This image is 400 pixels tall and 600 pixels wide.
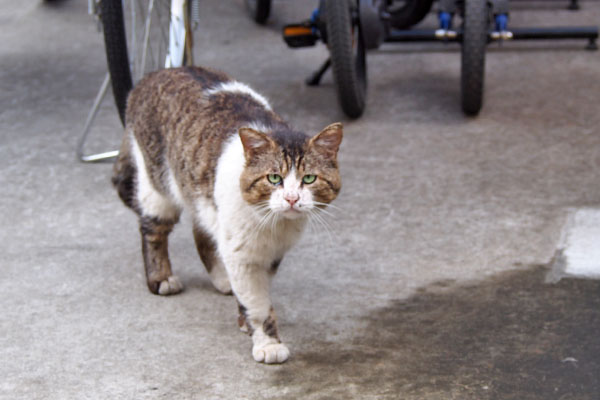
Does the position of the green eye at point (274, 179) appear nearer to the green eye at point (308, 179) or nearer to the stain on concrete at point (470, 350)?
the green eye at point (308, 179)

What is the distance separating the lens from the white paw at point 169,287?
10.3 feet

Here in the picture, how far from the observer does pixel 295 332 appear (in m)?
2.91

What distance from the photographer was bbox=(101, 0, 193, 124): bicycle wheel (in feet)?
12.3

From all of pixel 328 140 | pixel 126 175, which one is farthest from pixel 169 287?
pixel 328 140

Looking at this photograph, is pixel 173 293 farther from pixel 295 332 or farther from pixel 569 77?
pixel 569 77

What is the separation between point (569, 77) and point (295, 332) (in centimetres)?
343

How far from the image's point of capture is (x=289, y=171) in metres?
2.52

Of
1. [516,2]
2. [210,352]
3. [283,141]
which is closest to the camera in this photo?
[283,141]

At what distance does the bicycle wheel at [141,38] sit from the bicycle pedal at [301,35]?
2.74 ft

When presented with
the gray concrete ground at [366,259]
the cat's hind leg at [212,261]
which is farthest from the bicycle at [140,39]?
the cat's hind leg at [212,261]

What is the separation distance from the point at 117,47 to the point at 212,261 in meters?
1.18

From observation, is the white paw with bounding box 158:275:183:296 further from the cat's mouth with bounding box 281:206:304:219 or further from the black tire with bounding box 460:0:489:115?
the black tire with bounding box 460:0:489:115

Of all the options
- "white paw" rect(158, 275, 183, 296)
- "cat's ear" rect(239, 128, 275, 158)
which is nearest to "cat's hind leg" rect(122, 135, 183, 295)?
"white paw" rect(158, 275, 183, 296)

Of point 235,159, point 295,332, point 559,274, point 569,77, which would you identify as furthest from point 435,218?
point 569,77
